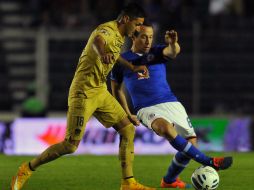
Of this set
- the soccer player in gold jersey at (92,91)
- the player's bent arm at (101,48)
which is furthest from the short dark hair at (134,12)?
the player's bent arm at (101,48)

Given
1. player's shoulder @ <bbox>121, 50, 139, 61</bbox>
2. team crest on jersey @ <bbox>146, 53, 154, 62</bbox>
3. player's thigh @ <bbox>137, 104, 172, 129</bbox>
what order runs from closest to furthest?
player's thigh @ <bbox>137, 104, 172, 129</bbox> < team crest on jersey @ <bbox>146, 53, 154, 62</bbox> < player's shoulder @ <bbox>121, 50, 139, 61</bbox>

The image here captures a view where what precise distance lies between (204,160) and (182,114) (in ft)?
2.65

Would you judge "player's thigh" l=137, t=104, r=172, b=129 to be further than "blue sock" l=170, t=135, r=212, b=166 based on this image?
Yes

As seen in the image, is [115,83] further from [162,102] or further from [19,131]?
[19,131]

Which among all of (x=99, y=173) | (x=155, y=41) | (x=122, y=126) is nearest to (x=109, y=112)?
(x=122, y=126)

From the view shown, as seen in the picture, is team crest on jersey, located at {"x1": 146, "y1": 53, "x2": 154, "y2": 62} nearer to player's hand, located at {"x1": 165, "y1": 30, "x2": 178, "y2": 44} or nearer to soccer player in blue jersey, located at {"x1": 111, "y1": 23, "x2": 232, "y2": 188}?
soccer player in blue jersey, located at {"x1": 111, "y1": 23, "x2": 232, "y2": 188}

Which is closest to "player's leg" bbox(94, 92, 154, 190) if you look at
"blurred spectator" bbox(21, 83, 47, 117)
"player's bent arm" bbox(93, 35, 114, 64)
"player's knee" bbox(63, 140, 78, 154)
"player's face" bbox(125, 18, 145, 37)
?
"player's knee" bbox(63, 140, 78, 154)

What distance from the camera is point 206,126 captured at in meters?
15.9

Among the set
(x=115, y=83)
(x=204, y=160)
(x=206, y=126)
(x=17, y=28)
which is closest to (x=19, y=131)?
(x=206, y=126)

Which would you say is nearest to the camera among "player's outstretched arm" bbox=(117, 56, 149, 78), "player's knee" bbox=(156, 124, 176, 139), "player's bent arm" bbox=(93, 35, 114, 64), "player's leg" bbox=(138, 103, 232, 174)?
"player's bent arm" bbox=(93, 35, 114, 64)

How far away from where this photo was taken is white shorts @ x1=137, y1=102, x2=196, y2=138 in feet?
29.1

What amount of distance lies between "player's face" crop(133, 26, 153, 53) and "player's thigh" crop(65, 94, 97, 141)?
112 cm

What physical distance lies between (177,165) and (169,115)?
0.58 meters

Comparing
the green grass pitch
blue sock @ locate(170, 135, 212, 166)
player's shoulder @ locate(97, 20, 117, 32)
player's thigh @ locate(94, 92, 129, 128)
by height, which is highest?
player's shoulder @ locate(97, 20, 117, 32)
